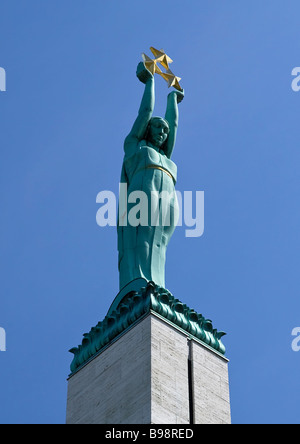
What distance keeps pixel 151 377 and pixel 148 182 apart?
18.0 feet

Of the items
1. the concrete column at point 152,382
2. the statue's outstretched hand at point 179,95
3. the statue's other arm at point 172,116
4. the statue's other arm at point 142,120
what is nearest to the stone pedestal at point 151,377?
the concrete column at point 152,382

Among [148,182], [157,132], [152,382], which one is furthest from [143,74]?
[152,382]

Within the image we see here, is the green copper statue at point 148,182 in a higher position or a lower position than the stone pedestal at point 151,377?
higher

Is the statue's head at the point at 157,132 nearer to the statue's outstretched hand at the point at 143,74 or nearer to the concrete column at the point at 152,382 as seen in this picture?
the statue's outstretched hand at the point at 143,74

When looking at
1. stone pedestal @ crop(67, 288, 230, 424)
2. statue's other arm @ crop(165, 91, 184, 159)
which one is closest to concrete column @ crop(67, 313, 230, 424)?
stone pedestal @ crop(67, 288, 230, 424)

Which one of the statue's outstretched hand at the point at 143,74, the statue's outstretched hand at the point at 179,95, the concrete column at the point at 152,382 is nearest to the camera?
the concrete column at the point at 152,382

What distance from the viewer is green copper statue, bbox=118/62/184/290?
98.7 ft

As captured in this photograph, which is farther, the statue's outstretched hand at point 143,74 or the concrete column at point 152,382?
the statue's outstretched hand at point 143,74

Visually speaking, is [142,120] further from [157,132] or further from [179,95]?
[179,95]

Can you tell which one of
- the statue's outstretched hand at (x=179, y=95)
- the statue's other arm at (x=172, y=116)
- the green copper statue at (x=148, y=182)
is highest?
the statue's outstretched hand at (x=179, y=95)

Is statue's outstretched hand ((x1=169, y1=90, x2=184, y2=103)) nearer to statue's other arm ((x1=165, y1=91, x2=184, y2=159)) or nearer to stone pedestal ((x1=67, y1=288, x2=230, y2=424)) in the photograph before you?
statue's other arm ((x1=165, y1=91, x2=184, y2=159))

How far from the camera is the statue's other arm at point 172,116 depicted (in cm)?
3262

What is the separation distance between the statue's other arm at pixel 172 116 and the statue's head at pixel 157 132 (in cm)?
18
